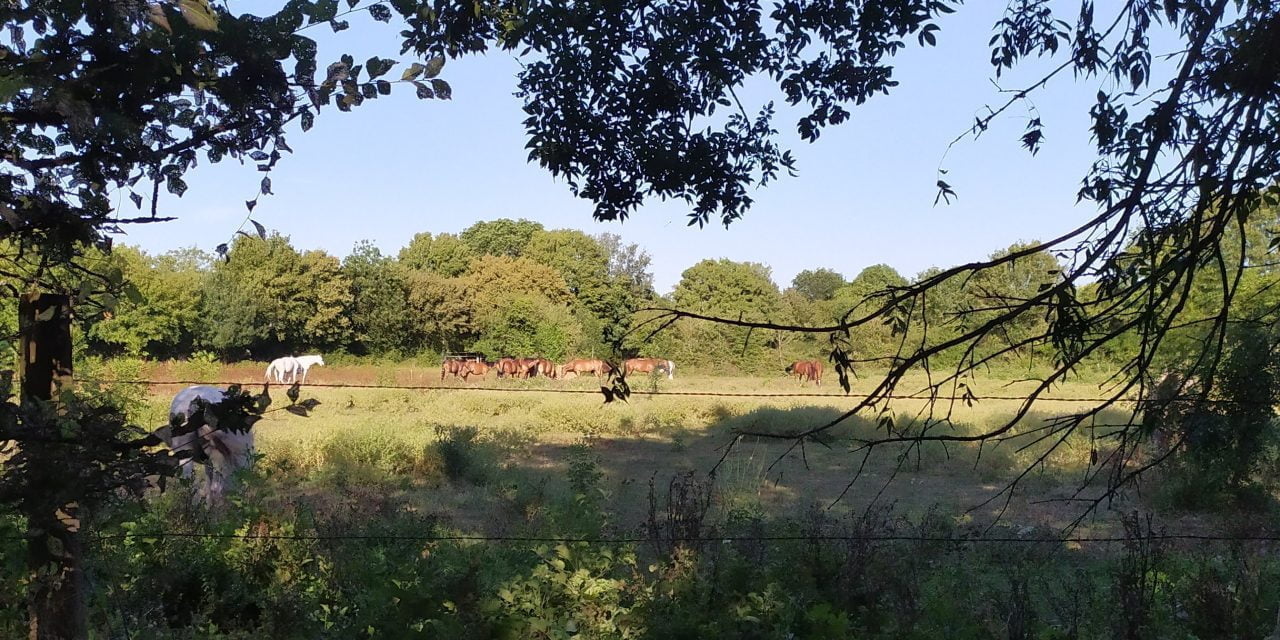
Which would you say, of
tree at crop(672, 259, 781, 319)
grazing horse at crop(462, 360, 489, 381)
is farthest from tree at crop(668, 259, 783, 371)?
grazing horse at crop(462, 360, 489, 381)

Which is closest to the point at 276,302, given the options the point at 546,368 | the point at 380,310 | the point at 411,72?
the point at 380,310

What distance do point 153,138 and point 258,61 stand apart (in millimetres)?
385

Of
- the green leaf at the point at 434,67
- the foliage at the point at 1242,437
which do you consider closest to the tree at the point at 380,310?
the foliage at the point at 1242,437

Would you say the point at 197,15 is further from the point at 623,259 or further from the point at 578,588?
the point at 623,259

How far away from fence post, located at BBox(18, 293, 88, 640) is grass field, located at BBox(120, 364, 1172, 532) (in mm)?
2936

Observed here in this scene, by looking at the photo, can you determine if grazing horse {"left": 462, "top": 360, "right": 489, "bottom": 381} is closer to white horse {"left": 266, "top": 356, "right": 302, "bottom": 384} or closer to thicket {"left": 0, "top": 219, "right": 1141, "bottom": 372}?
thicket {"left": 0, "top": 219, "right": 1141, "bottom": 372}

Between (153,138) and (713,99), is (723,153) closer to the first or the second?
(713,99)

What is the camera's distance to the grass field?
9.62 meters

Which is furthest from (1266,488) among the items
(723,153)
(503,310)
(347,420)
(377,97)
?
(503,310)

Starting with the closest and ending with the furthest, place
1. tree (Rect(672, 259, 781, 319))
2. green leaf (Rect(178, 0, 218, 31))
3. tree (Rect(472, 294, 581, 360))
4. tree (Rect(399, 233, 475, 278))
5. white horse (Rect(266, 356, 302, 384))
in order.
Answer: green leaf (Rect(178, 0, 218, 31)) < white horse (Rect(266, 356, 302, 384)) < tree (Rect(472, 294, 581, 360)) < tree (Rect(672, 259, 781, 319)) < tree (Rect(399, 233, 475, 278))

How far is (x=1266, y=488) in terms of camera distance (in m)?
10.0

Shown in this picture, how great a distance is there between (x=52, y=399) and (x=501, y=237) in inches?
2566

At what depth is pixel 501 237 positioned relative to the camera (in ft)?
219

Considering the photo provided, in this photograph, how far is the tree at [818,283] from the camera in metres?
75.3
